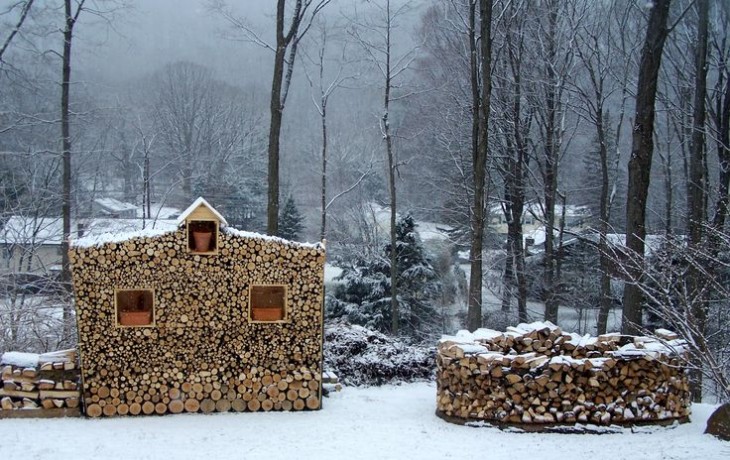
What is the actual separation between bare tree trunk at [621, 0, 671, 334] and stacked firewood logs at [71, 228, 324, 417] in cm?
571

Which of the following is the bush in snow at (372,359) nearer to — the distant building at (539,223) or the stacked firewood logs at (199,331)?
the stacked firewood logs at (199,331)

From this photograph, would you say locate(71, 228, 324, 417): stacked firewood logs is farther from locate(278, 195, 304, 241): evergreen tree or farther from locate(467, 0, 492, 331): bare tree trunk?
locate(278, 195, 304, 241): evergreen tree

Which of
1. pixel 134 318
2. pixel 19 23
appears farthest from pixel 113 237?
pixel 19 23

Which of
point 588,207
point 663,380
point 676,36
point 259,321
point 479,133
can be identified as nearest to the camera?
point 663,380

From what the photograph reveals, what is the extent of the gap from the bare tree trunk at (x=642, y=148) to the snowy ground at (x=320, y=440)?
2476 millimetres

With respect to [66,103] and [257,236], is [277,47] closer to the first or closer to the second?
[66,103]

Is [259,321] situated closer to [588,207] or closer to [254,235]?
[254,235]

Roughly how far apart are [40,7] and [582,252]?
17.0 meters

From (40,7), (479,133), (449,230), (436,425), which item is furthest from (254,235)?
(449,230)

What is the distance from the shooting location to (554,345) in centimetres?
927

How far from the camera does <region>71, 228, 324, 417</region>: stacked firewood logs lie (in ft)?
29.2

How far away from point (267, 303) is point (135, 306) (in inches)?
74.8

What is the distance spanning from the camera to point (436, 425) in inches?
346

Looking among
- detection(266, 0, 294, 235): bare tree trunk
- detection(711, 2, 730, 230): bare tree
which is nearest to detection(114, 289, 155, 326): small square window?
detection(266, 0, 294, 235): bare tree trunk
